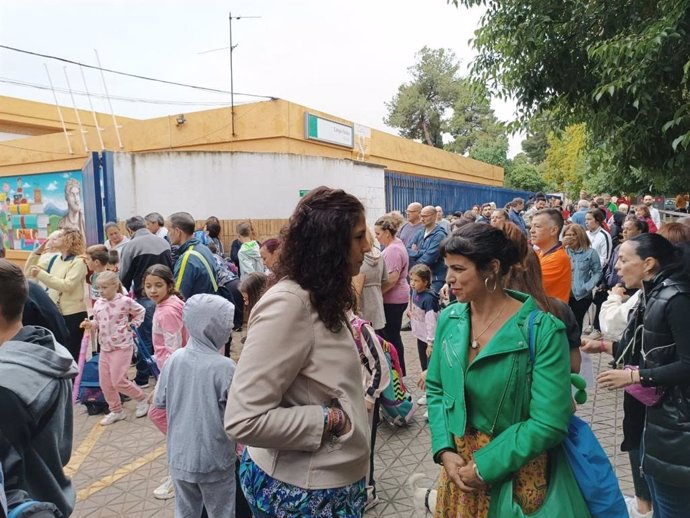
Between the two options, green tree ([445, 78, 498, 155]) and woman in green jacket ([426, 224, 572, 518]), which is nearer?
woman in green jacket ([426, 224, 572, 518])

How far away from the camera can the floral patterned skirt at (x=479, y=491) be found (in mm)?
Result: 1857

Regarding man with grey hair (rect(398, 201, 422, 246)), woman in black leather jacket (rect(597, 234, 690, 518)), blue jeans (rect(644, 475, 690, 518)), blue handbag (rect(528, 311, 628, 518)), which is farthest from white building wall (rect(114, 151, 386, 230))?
blue handbag (rect(528, 311, 628, 518))

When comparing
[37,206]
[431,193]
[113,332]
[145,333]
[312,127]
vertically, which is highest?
[312,127]

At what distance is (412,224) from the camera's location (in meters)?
7.68

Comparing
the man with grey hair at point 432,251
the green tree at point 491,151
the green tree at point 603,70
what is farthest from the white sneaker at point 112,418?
the green tree at point 491,151

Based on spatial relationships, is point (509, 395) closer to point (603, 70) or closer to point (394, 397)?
→ point (394, 397)

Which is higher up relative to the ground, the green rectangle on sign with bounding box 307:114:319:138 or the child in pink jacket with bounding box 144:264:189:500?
the green rectangle on sign with bounding box 307:114:319:138

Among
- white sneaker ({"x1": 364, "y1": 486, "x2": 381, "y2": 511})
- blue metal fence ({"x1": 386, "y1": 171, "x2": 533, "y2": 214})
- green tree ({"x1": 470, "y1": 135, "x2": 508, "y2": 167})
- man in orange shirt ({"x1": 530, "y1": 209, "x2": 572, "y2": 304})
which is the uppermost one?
green tree ({"x1": 470, "y1": 135, "x2": 508, "y2": 167})

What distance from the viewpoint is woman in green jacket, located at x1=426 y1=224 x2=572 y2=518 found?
1818 mm

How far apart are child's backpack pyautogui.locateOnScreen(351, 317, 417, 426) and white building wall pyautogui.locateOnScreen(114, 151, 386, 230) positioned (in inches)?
234

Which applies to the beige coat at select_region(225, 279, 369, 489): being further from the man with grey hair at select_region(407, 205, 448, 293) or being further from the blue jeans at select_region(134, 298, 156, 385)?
the blue jeans at select_region(134, 298, 156, 385)

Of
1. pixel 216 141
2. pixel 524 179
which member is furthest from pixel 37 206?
pixel 524 179

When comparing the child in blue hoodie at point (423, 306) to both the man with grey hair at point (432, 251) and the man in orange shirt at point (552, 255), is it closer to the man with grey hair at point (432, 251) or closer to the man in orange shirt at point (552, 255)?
the man with grey hair at point (432, 251)

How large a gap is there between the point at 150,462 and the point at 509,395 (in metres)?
3.39
